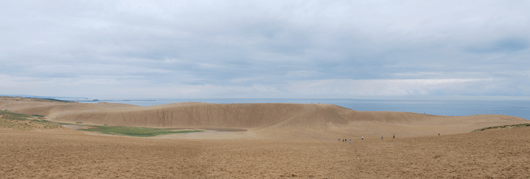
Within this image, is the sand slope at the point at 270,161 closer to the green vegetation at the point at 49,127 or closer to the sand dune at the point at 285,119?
the green vegetation at the point at 49,127

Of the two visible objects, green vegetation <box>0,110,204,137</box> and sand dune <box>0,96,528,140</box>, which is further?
sand dune <box>0,96,528,140</box>

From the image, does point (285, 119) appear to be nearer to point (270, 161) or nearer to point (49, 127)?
point (49, 127)

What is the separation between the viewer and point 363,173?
1545 cm

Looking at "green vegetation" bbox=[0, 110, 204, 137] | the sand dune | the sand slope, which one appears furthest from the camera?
the sand dune

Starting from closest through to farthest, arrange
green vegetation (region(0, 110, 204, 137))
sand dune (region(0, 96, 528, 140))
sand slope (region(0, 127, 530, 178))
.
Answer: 1. sand slope (region(0, 127, 530, 178))
2. green vegetation (region(0, 110, 204, 137))
3. sand dune (region(0, 96, 528, 140))

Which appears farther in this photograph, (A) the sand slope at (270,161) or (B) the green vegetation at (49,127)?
(B) the green vegetation at (49,127)

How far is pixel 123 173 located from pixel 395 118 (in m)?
64.3

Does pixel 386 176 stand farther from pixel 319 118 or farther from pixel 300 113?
pixel 300 113

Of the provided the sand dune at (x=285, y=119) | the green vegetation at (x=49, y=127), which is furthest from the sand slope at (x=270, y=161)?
the sand dune at (x=285, y=119)

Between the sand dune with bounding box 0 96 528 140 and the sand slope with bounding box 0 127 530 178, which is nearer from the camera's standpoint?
the sand slope with bounding box 0 127 530 178

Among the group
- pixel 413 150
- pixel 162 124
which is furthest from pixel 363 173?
pixel 162 124

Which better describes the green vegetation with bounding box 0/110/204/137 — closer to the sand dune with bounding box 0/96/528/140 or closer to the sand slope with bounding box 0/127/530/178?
the sand dune with bounding box 0/96/528/140

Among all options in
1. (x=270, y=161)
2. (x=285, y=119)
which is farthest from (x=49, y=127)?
(x=285, y=119)

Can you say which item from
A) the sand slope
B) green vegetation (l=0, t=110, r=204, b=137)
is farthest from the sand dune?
the sand slope
